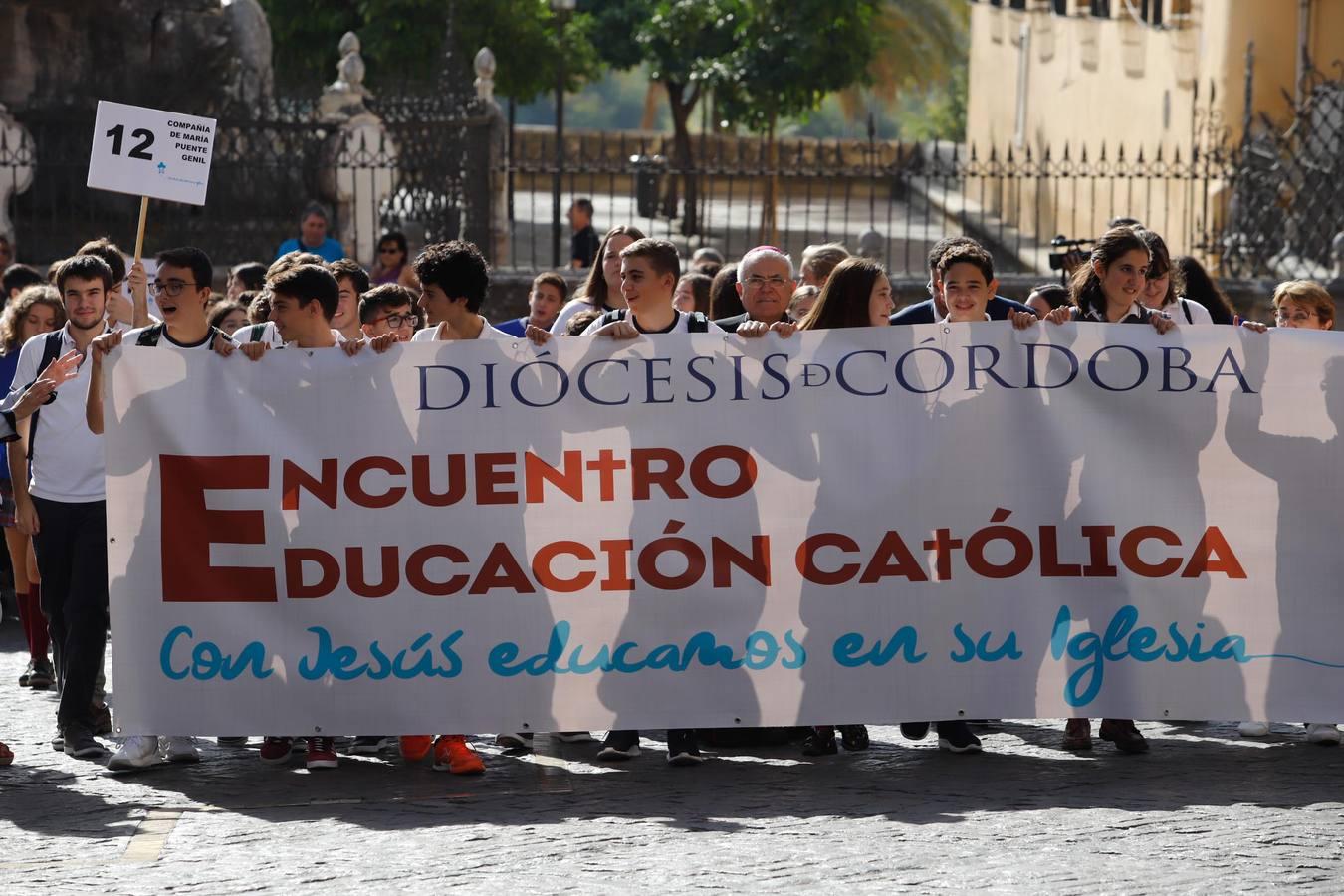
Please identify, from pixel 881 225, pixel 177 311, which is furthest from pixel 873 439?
pixel 881 225

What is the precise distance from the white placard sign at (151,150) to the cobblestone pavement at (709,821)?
2301 mm

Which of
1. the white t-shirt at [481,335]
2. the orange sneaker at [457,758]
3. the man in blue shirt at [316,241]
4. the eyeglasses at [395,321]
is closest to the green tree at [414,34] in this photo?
the man in blue shirt at [316,241]

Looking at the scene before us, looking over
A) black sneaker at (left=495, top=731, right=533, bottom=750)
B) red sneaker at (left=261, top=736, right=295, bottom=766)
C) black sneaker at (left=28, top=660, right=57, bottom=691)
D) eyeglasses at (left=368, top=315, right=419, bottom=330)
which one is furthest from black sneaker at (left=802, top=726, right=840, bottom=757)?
black sneaker at (left=28, top=660, right=57, bottom=691)

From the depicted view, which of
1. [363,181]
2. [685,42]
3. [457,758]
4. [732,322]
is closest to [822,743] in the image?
[457,758]

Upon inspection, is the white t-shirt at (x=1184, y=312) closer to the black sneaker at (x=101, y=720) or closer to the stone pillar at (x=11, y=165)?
the black sneaker at (x=101, y=720)

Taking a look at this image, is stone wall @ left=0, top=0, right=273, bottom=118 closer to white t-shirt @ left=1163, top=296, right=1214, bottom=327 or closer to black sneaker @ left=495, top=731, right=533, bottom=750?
black sneaker @ left=495, top=731, right=533, bottom=750

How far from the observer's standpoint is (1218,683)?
7.52 metres

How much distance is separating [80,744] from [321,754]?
2.98 feet

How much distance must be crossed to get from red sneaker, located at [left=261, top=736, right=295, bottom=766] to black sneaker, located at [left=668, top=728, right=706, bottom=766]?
134cm

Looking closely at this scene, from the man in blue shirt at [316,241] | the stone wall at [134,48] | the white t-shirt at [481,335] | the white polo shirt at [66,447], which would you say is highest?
the stone wall at [134,48]

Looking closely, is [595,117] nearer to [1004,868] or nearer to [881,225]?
[881,225]

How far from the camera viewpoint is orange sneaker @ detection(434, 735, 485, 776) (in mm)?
7469

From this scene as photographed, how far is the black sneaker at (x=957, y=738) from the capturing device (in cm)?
775

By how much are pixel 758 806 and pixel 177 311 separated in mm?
2593
